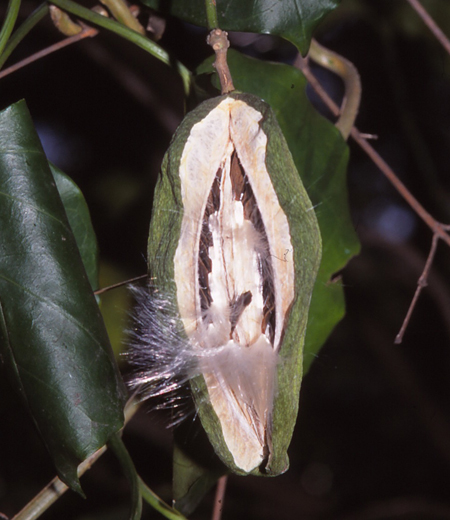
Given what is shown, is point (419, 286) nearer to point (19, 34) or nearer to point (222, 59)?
point (222, 59)

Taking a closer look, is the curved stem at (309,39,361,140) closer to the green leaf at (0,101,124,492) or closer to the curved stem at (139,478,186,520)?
the green leaf at (0,101,124,492)

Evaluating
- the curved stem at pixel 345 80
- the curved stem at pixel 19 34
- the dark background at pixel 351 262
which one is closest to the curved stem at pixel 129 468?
the dark background at pixel 351 262

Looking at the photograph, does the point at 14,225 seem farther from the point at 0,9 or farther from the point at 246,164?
the point at 0,9

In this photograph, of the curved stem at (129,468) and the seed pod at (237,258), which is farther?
the curved stem at (129,468)

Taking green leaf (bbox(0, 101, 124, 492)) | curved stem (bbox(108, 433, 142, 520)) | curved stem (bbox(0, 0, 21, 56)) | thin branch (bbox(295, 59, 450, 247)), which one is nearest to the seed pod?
green leaf (bbox(0, 101, 124, 492))

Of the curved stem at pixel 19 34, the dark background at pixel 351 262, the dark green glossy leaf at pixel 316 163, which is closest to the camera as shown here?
the curved stem at pixel 19 34

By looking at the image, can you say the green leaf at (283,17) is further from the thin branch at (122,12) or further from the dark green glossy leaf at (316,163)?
the thin branch at (122,12)
